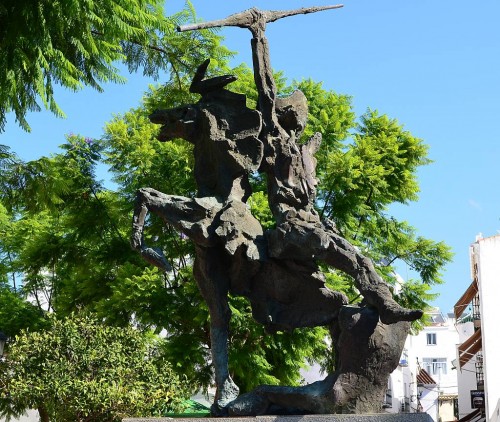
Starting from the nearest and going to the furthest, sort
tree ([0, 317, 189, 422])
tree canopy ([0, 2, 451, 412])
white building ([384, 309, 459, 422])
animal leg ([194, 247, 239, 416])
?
animal leg ([194, 247, 239, 416]) < tree ([0, 317, 189, 422]) < tree canopy ([0, 2, 451, 412]) < white building ([384, 309, 459, 422])

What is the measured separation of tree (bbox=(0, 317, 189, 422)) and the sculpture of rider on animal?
17.8 feet

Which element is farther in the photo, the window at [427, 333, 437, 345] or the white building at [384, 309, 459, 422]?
the window at [427, 333, 437, 345]

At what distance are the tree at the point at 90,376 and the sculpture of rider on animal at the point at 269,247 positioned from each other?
5.42 meters

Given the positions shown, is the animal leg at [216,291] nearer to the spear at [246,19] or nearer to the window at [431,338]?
the spear at [246,19]

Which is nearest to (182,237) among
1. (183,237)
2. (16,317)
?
(183,237)

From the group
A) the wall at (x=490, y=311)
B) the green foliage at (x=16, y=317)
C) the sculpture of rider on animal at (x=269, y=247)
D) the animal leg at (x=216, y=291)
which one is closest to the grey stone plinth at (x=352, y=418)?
the sculpture of rider on animal at (x=269, y=247)

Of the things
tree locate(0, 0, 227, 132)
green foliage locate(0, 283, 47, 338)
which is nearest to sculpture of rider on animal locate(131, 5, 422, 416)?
tree locate(0, 0, 227, 132)

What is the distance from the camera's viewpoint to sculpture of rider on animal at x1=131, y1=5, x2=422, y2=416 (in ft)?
25.7

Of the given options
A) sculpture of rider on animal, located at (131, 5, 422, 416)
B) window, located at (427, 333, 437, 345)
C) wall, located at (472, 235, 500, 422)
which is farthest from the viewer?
window, located at (427, 333, 437, 345)

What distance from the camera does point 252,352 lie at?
18.4 m

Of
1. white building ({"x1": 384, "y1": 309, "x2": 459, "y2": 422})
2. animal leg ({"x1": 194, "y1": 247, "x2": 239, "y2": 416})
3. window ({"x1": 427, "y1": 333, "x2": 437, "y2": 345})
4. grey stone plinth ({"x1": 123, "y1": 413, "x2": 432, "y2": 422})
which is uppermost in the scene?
window ({"x1": 427, "y1": 333, "x2": 437, "y2": 345})

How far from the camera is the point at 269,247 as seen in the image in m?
8.68

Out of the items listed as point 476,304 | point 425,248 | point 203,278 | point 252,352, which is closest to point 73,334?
point 252,352

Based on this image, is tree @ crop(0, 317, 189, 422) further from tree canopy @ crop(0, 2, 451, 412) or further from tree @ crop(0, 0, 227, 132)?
tree @ crop(0, 0, 227, 132)
